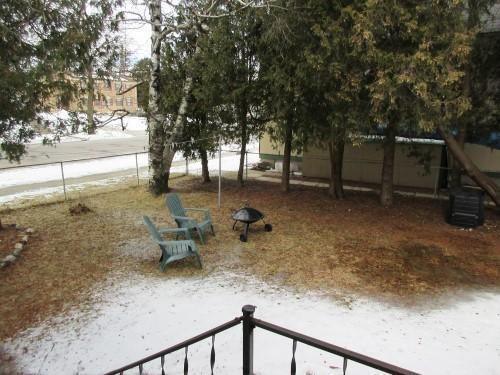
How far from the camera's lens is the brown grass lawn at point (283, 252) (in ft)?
17.4

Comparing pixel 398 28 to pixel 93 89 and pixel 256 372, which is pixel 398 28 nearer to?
pixel 93 89

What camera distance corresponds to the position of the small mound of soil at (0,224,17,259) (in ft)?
20.7

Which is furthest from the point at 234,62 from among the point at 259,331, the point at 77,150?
the point at 77,150

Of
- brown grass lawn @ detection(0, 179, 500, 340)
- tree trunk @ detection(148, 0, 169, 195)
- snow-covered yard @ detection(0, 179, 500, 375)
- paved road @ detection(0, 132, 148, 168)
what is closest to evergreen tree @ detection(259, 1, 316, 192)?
brown grass lawn @ detection(0, 179, 500, 340)

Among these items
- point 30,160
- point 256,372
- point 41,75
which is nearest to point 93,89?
point 41,75

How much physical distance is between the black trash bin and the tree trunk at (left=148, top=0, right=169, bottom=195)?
24.0 feet

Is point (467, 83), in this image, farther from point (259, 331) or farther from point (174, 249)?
point (259, 331)

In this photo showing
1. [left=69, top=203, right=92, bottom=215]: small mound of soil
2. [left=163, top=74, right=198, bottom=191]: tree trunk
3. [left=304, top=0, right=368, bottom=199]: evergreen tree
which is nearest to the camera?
[left=304, top=0, right=368, bottom=199]: evergreen tree

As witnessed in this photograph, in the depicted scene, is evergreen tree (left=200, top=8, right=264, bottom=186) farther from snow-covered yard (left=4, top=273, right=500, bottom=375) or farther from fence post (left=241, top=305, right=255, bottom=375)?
fence post (left=241, top=305, right=255, bottom=375)

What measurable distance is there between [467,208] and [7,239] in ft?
29.7

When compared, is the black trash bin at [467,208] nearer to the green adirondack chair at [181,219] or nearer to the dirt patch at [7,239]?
the green adirondack chair at [181,219]

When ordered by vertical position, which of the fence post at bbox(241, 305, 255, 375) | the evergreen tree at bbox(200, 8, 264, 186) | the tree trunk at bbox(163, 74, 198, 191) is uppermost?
the evergreen tree at bbox(200, 8, 264, 186)

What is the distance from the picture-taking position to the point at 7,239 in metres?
6.90

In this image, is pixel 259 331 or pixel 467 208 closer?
pixel 259 331
